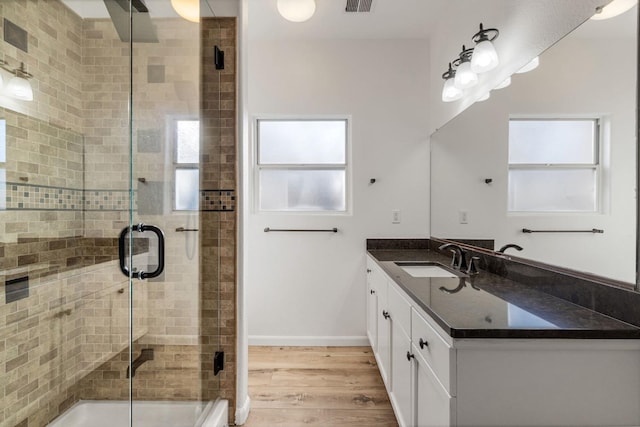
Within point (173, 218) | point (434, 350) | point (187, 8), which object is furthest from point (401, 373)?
point (187, 8)

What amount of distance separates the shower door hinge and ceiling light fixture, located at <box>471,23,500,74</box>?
2.25m

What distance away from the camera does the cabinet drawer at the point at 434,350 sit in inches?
41.1

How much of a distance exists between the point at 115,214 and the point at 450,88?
251cm

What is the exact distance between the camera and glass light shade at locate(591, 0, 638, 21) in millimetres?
1078

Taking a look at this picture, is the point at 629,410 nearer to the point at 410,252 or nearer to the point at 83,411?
the point at 410,252

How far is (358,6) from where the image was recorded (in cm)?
246

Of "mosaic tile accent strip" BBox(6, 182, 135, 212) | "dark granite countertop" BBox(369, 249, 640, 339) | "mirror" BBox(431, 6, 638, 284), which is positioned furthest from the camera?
"mosaic tile accent strip" BBox(6, 182, 135, 212)

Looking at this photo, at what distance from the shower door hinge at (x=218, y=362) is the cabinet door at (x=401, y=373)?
0.98 meters

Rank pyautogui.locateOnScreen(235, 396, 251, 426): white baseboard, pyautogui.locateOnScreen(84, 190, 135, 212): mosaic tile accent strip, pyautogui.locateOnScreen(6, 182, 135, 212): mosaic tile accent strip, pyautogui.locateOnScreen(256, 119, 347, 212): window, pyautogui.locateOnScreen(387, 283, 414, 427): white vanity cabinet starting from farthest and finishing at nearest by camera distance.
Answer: pyautogui.locateOnScreen(256, 119, 347, 212): window
pyautogui.locateOnScreen(84, 190, 135, 212): mosaic tile accent strip
pyautogui.locateOnScreen(235, 396, 251, 426): white baseboard
pyautogui.locateOnScreen(6, 182, 135, 212): mosaic tile accent strip
pyautogui.locateOnScreen(387, 283, 414, 427): white vanity cabinet

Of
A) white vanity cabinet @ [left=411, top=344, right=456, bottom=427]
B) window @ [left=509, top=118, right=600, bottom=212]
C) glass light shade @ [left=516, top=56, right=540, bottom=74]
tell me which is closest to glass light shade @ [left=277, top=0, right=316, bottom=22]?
glass light shade @ [left=516, top=56, right=540, bottom=74]

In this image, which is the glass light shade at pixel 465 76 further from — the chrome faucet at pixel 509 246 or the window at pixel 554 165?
the chrome faucet at pixel 509 246

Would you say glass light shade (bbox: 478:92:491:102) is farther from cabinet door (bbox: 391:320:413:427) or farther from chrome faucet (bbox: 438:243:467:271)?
cabinet door (bbox: 391:320:413:427)

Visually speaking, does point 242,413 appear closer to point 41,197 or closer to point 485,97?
point 41,197

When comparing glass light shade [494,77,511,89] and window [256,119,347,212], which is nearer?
glass light shade [494,77,511,89]
